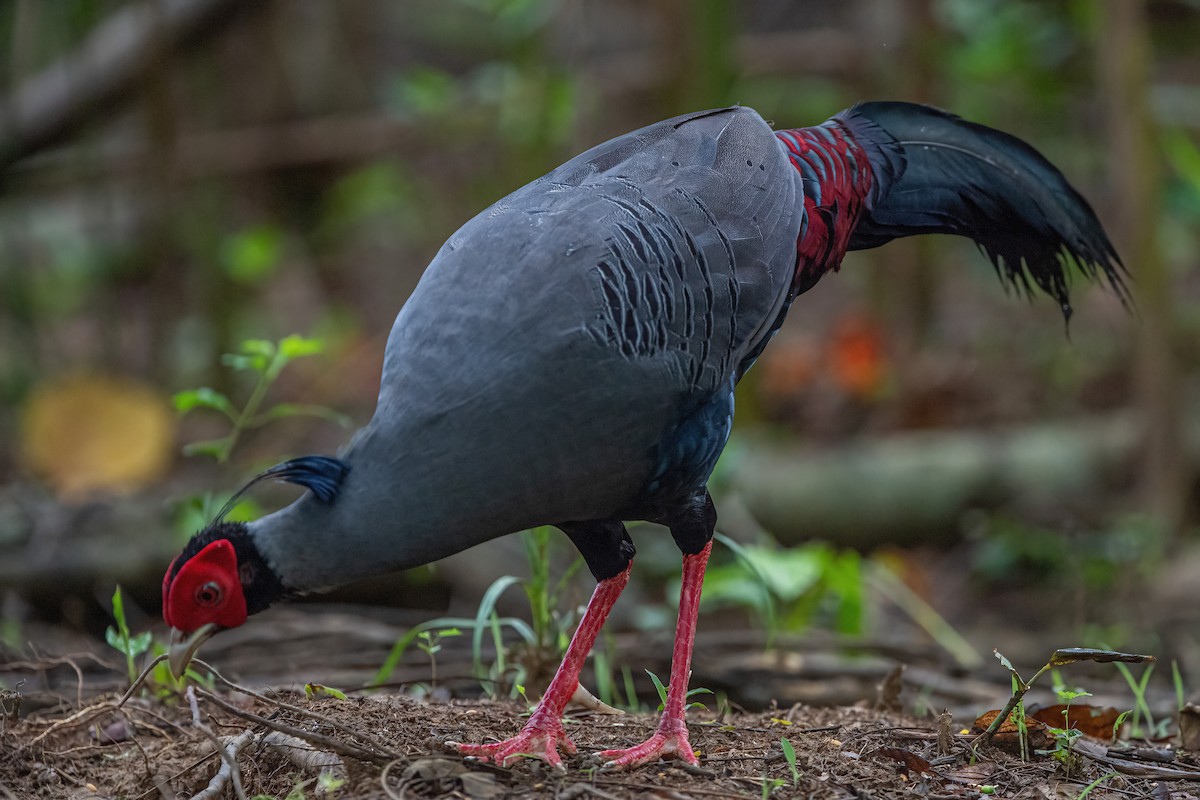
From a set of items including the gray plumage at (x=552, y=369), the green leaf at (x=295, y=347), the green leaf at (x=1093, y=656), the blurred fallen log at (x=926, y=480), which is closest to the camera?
the gray plumage at (x=552, y=369)

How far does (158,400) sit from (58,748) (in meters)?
5.41

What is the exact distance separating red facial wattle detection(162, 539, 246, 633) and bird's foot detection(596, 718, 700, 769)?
3.14 feet

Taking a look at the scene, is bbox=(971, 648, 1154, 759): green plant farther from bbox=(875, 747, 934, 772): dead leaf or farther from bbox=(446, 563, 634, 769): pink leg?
bbox=(446, 563, 634, 769): pink leg

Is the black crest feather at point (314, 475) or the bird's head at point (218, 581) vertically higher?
the black crest feather at point (314, 475)

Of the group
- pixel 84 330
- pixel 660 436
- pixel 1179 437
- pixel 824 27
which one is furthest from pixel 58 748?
pixel 824 27

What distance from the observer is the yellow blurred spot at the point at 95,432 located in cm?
824

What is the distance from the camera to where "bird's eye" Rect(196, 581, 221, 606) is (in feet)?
9.16

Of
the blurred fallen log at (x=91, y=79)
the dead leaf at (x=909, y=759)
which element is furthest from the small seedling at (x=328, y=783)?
the blurred fallen log at (x=91, y=79)

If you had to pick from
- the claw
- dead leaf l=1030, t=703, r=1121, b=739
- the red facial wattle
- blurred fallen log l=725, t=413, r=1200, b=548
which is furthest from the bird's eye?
blurred fallen log l=725, t=413, r=1200, b=548

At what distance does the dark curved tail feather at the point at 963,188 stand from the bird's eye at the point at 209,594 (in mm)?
2042

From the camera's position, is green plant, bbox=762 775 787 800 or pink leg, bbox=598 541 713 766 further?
pink leg, bbox=598 541 713 766

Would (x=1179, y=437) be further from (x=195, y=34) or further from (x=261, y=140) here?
(x=261, y=140)

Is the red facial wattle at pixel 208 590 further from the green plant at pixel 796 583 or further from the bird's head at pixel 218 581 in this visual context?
the green plant at pixel 796 583

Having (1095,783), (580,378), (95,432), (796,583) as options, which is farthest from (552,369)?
(95,432)
